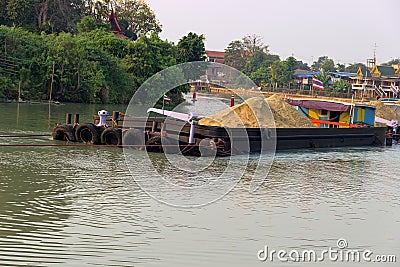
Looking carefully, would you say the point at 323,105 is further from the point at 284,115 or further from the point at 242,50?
the point at 242,50

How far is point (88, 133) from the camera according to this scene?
1662cm

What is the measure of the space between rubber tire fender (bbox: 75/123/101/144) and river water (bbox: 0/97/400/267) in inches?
30.4

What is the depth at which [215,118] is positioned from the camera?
17.4m

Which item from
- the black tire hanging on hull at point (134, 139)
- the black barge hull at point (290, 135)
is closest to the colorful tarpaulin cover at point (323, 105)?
the black barge hull at point (290, 135)

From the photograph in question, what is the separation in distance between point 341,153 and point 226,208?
33.9ft

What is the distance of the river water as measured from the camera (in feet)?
25.6

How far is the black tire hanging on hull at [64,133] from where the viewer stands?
16.8 metres

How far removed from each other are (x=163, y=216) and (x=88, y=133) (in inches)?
293

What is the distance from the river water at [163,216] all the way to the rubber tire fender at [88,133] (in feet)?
2.53

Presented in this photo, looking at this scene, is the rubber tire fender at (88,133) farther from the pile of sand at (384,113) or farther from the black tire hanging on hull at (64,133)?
the pile of sand at (384,113)

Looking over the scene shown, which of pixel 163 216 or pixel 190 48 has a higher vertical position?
pixel 190 48

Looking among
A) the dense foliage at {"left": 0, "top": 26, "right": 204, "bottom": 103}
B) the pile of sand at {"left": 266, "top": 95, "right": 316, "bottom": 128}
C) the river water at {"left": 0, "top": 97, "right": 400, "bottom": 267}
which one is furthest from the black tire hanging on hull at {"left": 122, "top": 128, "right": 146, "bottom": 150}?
the dense foliage at {"left": 0, "top": 26, "right": 204, "bottom": 103}


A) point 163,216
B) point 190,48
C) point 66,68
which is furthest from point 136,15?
point 163,216

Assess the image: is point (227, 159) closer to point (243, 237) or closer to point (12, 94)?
point (243, 237)
